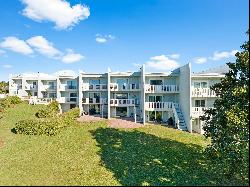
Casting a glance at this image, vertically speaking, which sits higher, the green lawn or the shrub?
the shrub

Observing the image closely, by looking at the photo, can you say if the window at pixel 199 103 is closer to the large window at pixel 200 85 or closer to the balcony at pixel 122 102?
the large window at pixel 200 85

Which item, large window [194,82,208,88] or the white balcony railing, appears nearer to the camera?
large window [194,82,208,88]

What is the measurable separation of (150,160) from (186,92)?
58.5 ft

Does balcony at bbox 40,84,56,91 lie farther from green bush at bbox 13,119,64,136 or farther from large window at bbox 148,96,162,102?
green bush at bbox 13,119,64,136

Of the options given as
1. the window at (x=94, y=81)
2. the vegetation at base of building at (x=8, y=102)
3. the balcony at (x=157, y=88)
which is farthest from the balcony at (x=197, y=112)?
the vegetation at base of building at (x=8, y=102)

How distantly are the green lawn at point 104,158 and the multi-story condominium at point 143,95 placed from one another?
5.96 metres

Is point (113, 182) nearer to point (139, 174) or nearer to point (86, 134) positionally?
point (139, 174)

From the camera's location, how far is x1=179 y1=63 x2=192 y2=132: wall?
41094 mm

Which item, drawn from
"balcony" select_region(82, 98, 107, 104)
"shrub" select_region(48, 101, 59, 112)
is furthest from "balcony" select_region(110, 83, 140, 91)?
"shrub" select_region(48, 101, 59, 112)

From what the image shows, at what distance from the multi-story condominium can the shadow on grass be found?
9.38 metres

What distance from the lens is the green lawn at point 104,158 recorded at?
22.4 metres

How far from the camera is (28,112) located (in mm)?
48531

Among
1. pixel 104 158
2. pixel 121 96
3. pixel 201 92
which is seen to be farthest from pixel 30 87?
pixel 104 158

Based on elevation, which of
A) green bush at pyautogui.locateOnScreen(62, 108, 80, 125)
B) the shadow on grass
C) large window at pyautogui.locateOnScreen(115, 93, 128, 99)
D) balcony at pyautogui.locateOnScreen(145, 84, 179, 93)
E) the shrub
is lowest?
the shadow on grass
